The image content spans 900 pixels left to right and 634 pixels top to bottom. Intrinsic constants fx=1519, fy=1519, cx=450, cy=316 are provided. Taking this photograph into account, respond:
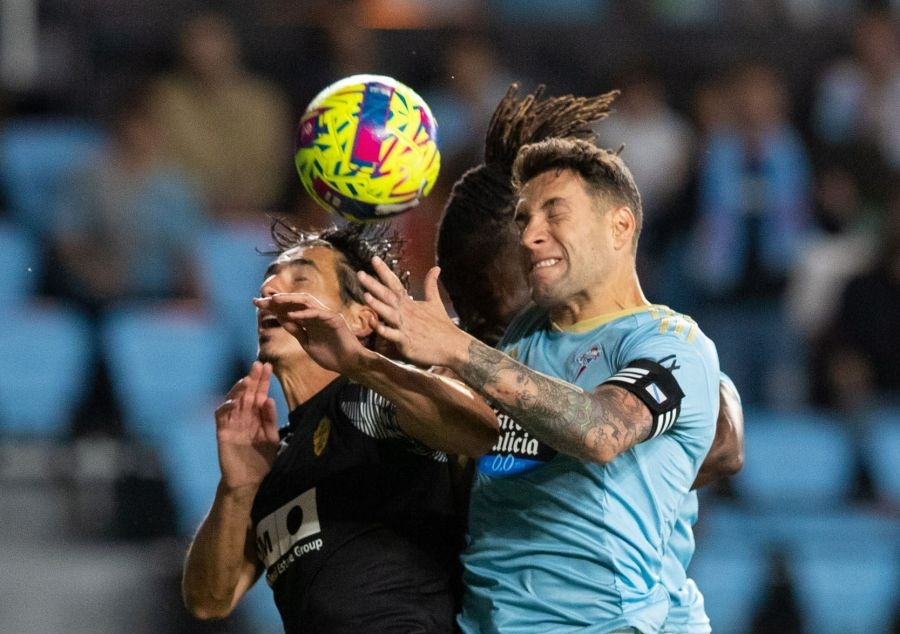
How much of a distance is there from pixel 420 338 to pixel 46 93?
20.8 feet

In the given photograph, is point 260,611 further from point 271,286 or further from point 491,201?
point 271,286

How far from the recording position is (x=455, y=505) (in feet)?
11.9

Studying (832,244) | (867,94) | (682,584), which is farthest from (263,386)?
(867,94)

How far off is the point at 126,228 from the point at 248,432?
4.07 m

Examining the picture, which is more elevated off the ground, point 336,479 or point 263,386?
point 263,386

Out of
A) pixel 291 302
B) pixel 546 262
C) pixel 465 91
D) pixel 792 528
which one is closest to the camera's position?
pixel 291 302

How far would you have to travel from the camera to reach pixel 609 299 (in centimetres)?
335

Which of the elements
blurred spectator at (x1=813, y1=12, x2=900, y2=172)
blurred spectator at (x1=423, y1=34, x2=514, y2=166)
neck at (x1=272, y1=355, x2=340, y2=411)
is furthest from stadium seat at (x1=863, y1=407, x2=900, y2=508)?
neck at (x1=272, y1=355, x2=340, y2=411)

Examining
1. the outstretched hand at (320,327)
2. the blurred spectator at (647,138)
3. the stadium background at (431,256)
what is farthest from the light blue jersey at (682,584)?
the blurred spectator at (647,138)

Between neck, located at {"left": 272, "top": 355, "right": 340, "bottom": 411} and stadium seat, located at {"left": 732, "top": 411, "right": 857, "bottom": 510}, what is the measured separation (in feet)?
15.6

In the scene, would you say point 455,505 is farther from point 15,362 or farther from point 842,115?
point 842,115

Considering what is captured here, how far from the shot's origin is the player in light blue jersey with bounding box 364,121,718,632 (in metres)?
3.21

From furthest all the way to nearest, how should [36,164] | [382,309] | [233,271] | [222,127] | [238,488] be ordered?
[36,164], [222,127], [233,271], [238,488], [382,309]

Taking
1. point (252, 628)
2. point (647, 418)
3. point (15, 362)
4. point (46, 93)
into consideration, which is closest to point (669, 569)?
point (647, 418)
